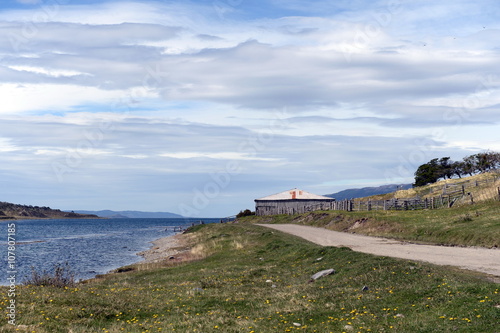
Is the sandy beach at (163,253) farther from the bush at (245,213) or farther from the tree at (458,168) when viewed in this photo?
the tree at (458,168)

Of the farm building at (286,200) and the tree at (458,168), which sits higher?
the tree at (458,168)

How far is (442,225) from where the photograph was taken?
113 feet

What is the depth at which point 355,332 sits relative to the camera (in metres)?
12.1

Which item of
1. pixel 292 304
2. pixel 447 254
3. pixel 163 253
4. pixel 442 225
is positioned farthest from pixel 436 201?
pixel 292 304

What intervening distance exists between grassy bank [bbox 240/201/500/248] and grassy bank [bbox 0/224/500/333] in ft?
35.0

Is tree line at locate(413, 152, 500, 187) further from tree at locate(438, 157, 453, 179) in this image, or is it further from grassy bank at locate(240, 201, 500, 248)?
grassy bank at locate(240, 201, 500, 248)

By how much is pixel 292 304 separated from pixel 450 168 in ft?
428

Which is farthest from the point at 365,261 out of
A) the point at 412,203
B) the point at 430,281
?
the point at 412,203

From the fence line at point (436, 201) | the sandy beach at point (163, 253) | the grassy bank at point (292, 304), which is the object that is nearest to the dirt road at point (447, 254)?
the grassy bank at point (292, 304)

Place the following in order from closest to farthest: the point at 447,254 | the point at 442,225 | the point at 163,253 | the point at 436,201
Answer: the point at 447,254 < the point at 442,225 < the point at 436,201 < the point at 163,253

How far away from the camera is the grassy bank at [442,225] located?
96.0ft

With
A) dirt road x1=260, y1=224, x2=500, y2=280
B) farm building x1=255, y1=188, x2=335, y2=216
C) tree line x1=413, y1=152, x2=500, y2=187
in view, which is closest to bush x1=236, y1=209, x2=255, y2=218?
farm building x1=255, y1=188, x2=335, y2=216

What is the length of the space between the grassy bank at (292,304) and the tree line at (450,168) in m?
111

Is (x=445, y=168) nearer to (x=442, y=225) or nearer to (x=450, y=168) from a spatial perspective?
(x=450, y=168)
